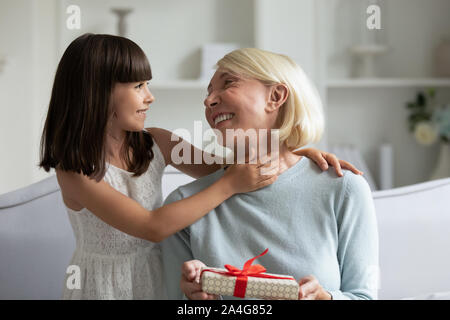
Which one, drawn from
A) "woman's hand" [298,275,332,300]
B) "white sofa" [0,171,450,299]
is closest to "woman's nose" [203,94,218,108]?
"woman's hand" [298,275,332,300]

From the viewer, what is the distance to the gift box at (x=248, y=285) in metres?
0.75

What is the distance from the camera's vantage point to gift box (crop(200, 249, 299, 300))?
2.46 feet

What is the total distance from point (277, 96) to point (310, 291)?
354 mm

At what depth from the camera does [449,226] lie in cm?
136

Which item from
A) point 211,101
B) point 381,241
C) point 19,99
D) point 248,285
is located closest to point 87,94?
point 211,101

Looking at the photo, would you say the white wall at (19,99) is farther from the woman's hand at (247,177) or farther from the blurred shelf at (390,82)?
the woman's hand at (247,177)

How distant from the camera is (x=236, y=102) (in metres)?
0.93

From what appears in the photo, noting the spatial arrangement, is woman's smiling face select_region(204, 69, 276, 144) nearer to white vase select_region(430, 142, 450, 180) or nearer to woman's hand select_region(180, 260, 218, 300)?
woman's hand select_region(180, 260, 218, 300)

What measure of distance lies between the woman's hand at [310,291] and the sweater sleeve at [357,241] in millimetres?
81

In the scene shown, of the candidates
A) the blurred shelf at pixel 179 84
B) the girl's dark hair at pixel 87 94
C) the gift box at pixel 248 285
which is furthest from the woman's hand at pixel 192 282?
the blurred shelf at pixel 179 84

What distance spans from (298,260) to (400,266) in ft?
1.77

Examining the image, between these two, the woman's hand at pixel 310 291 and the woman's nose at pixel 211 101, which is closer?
the woman's hand at pixel 310 291

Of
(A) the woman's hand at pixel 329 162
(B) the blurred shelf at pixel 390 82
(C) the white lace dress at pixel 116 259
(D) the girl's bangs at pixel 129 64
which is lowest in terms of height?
(C) the white lace dress at pixel 116 259

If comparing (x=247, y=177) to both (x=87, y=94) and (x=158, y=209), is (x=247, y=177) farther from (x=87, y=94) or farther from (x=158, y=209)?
(x=87, y=94)
